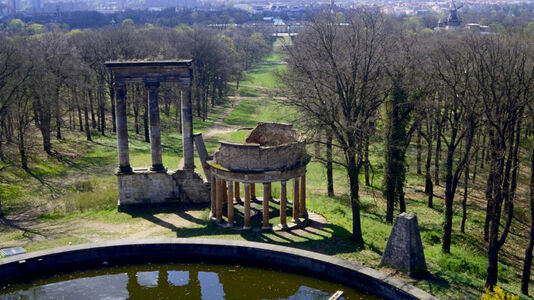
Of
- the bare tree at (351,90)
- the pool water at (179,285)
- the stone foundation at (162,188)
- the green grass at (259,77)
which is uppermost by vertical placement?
the bare tree at (351,90)

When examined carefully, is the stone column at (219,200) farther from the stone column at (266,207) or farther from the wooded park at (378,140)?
the stone column at (266,207)

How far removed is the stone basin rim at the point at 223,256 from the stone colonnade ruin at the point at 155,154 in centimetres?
627

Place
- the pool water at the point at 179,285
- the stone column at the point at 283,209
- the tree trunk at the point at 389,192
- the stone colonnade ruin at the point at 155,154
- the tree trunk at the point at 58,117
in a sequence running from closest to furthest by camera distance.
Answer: the pool water at the point at 179,285
the stone column at the point at 283,209
the tree trunk at the point at 389,192
the stone colonnade ruin at the point at 155,154
the tree trunk at the point at 58,117

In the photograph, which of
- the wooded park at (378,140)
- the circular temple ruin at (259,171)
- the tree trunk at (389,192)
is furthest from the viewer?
the tree trunk at (389,192)

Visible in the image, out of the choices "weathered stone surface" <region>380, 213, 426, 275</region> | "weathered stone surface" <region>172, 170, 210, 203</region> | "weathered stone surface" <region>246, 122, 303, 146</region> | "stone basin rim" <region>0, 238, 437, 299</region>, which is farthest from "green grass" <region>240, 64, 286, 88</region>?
"weathered stone surface" <region>380, 213, 426, 275</region>

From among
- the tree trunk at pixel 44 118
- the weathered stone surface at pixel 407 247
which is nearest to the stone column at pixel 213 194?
the weathered stone surface at pixel 407 247

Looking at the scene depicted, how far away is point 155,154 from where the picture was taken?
28656mm

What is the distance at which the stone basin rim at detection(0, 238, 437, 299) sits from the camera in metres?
19.4

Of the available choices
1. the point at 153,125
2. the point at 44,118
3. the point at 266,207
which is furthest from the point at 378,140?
the point at 44,118

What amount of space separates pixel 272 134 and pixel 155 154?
6429mm

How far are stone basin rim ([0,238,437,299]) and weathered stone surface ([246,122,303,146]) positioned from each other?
7.82 metres

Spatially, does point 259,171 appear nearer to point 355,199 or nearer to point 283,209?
point 283,209

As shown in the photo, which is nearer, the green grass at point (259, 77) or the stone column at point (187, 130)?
the stone column at point (187, 130)

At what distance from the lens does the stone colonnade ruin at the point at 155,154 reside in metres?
27.7
